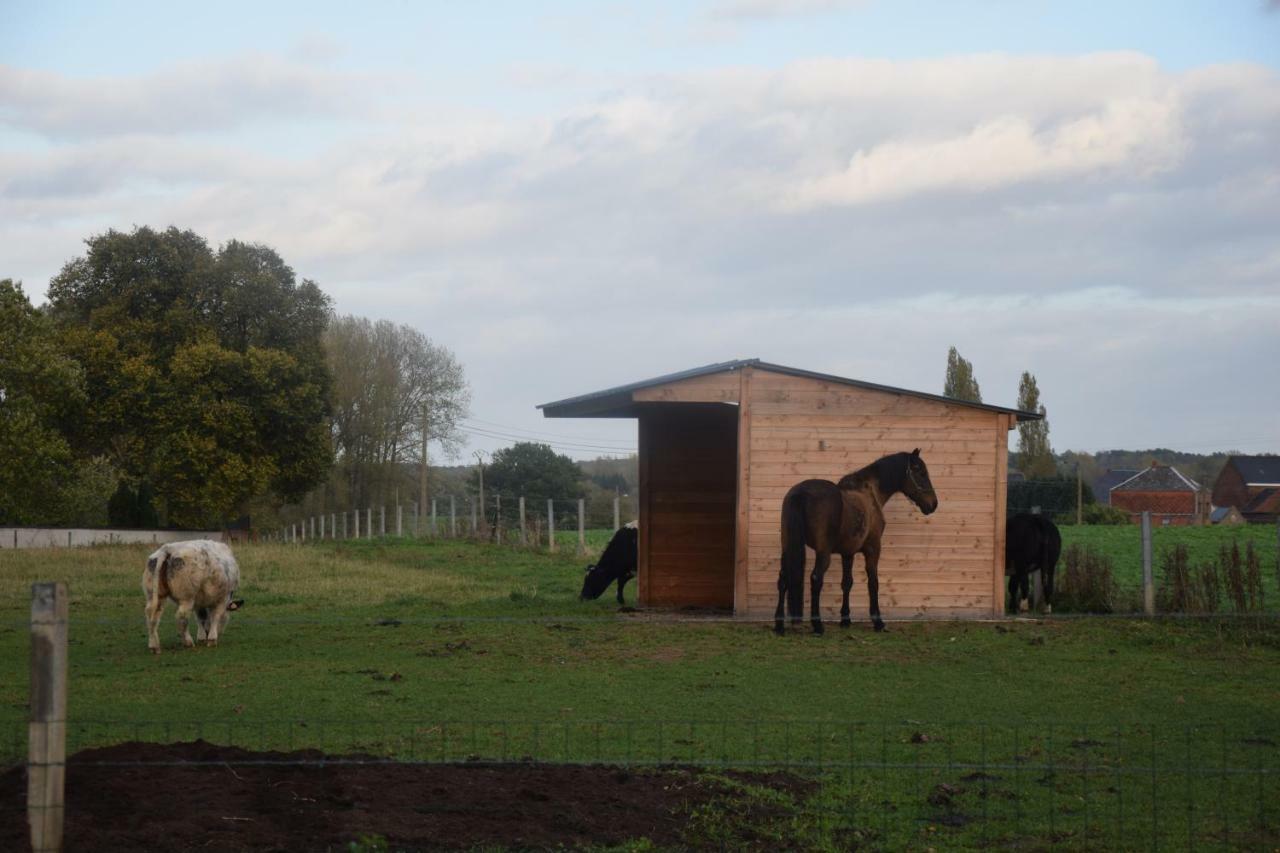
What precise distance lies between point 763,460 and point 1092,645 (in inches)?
182

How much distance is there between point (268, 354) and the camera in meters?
41.2

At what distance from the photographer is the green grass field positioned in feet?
23.0

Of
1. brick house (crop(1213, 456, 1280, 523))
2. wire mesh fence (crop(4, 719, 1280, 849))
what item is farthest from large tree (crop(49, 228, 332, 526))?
brick house (crop(1213, 456, 1280, 523))

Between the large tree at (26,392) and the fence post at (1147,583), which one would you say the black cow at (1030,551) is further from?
the large tree at (26,392)

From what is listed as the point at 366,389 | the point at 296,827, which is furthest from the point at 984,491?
the point at 366,389

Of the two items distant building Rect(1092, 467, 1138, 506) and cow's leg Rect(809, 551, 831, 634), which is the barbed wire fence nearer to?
cow's leg Rect(809, 551, 831, 634)

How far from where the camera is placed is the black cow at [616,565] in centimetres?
1972

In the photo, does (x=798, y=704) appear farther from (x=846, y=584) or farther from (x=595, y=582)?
(x=595, y=582)

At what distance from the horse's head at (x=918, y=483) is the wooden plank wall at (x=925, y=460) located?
0.76m

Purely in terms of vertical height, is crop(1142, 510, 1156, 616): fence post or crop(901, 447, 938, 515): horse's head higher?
crop(901, 447, 938, 515): horse's head

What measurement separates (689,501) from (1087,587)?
578 centimetres

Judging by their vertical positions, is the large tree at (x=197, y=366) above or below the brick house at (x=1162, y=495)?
above

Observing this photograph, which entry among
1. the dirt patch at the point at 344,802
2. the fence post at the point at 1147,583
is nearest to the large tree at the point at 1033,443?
the fence post at the point at 1147,583

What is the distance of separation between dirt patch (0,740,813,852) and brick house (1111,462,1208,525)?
8199 cm
